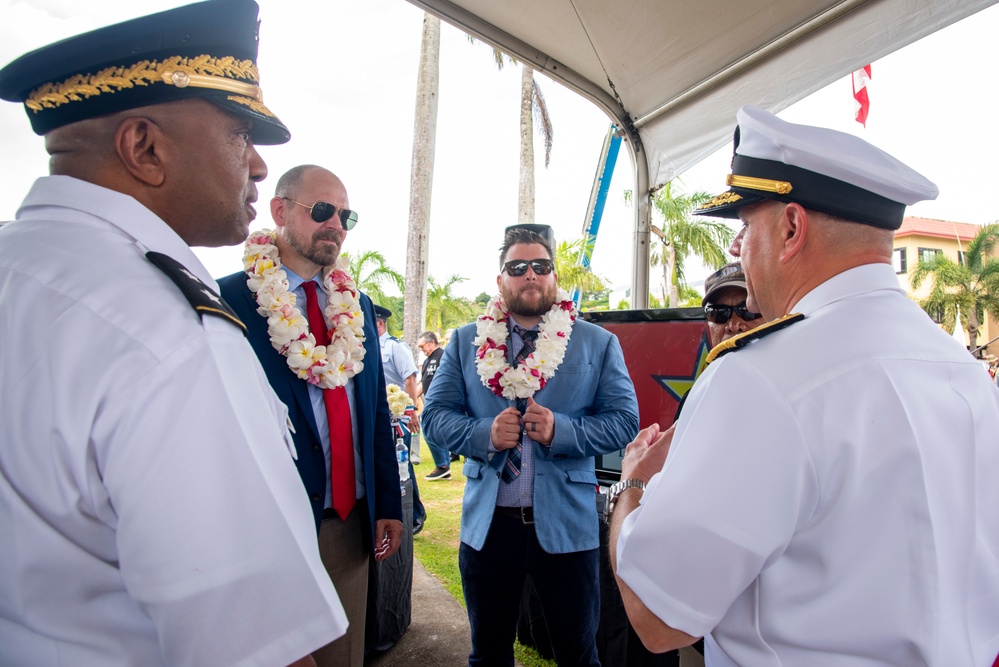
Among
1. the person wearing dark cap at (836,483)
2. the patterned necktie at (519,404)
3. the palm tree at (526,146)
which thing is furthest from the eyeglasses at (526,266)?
the palm tree at (526,146)

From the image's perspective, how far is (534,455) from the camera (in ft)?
8.68

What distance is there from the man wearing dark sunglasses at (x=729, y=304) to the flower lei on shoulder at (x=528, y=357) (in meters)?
0.74

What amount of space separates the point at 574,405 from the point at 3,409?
7.32 ft

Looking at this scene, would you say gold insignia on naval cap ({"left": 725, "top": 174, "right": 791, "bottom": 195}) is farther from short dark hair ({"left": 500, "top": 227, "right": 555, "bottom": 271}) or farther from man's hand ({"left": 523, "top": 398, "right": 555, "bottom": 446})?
short dark hair ({"left": 500, "top": 227, "right": 555, "bottom": 271})

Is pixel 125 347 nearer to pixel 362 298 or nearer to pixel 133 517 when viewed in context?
pixel 133 517

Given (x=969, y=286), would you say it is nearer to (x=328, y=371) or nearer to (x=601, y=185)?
(x=601, y=185)

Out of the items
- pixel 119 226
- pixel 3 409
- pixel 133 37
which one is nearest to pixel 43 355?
pixel 3 409

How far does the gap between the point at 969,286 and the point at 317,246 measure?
40435 mm

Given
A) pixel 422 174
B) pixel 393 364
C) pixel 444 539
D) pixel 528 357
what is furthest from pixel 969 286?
pixel 528 357

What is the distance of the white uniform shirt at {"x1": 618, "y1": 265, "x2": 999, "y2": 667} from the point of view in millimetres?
1026

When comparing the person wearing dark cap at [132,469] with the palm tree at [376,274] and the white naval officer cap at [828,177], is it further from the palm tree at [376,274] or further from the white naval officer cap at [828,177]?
the palm tree at [376,274]

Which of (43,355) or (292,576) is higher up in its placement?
(43,355)

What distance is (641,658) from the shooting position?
2816 mm

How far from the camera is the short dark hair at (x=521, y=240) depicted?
3.04 m
